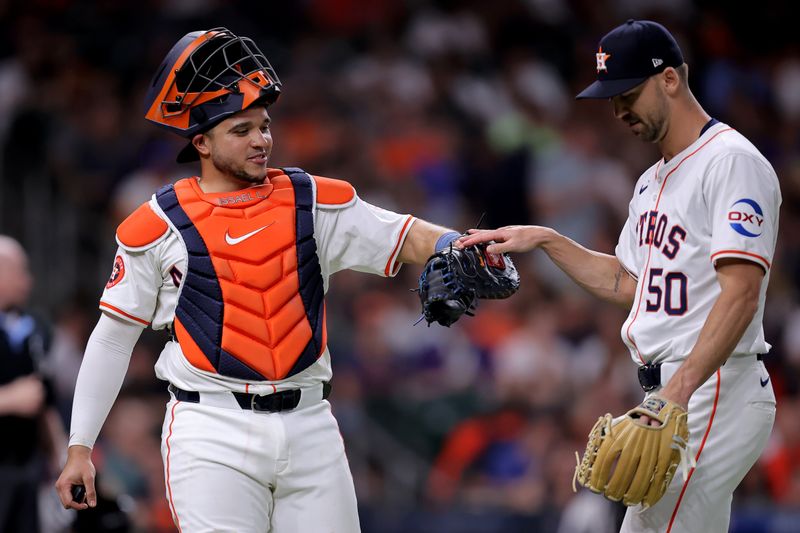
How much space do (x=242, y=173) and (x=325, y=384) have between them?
0.81m

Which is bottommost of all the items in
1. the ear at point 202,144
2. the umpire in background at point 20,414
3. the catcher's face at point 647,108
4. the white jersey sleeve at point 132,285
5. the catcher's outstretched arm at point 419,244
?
the umpire in background at point 20,414

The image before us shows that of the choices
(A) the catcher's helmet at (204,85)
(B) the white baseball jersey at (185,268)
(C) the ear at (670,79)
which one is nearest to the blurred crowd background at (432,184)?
(B) the white baseball jersey at (185,268)

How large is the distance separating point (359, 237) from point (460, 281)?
0.45m

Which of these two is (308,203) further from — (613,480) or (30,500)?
(30,500)

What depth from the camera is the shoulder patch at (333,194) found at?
4.34 meters

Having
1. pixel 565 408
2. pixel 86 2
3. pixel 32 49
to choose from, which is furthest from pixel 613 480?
pixel 86 2

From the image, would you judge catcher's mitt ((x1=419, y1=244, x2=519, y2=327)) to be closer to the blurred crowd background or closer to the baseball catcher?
the baseball catcher

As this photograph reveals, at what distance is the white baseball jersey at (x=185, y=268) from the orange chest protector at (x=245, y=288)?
42 millimetres

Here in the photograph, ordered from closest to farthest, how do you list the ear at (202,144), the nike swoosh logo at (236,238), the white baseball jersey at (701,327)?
the white baseball jersey at (701,327)
the nike swoosh logo at (236,238)
the ear at (202,144)

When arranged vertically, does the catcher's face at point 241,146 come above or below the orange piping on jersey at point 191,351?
above

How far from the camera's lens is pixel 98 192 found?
1029 centimetres

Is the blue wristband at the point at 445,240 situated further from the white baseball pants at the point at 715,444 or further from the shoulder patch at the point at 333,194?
the white baseball pants at the point at 715,444

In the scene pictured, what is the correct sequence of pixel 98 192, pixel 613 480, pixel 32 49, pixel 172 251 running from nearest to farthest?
1. pixel 613 480
2. pixel 172 251
3. pixel 98 192
4. pixel 32 49

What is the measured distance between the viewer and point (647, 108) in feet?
13.4
